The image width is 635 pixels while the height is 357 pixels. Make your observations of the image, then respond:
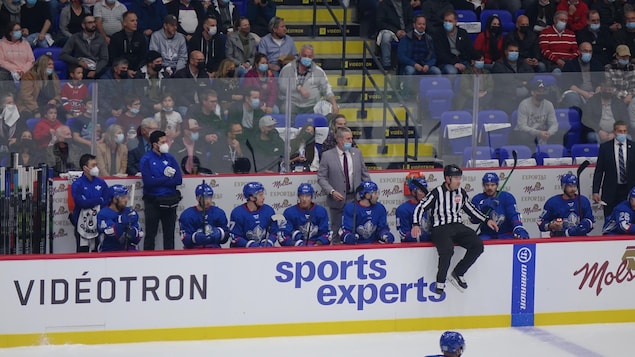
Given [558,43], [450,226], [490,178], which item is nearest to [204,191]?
[450,226]

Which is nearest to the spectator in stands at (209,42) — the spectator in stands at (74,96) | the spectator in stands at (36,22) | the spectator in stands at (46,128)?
the spectator in stands at (36,22)

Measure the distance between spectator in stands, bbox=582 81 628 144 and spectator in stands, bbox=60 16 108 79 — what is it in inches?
222

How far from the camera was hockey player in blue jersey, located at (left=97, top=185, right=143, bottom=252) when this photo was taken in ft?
41.9

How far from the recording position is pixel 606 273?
12727mm

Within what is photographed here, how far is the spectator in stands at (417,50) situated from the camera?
1636 centimetres

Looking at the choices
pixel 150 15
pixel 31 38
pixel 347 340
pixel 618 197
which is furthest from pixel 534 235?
pixel 31 38

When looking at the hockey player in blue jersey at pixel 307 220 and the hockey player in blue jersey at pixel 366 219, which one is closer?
the hockey player in blue jersey at pixel 307 220

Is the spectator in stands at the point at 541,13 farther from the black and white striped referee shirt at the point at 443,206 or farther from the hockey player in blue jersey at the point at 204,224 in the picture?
the hockey player in blue jersey at the point at 204,224

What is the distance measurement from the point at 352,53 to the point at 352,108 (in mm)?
2818

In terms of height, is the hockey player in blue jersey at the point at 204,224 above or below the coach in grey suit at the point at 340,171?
below

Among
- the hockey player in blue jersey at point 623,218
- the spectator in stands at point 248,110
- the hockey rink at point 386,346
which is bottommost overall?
the hockey rink at point 386,346

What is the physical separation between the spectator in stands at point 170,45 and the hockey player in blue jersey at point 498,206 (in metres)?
3.92

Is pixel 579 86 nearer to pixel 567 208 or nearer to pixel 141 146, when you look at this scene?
pixel 567 208

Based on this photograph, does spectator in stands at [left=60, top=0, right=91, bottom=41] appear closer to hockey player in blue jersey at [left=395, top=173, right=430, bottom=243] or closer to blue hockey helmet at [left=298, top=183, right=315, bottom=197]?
blue hockey helmet at [left=298, top=183, right=315, bottom=197]
